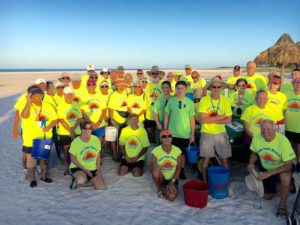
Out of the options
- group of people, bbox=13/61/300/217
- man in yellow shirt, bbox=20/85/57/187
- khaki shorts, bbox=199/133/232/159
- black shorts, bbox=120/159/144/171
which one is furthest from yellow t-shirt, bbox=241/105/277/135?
man in yellow shirt, bbox=20/85/57/187

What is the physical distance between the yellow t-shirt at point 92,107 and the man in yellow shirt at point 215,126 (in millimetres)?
2372

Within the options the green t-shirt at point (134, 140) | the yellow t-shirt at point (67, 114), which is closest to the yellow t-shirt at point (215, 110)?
the green t-shirt at point (134, 140)

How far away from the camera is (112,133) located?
633 centimetres

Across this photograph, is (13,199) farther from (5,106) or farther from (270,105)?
(5,106)

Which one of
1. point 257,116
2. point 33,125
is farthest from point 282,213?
point 33,125

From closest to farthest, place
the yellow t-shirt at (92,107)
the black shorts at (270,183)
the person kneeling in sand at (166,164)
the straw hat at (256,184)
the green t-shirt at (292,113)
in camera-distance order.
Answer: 1. the straw hat at (256,184)
2. the black shorts at (270,183)
3. the person kneeling in sand at (166,164)
4. the green t-shirt at (292,113)
5. the yellow t-shirt at (92,107)

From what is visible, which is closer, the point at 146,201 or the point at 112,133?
the point at 146,201

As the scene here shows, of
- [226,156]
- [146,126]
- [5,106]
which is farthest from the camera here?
[5,106]

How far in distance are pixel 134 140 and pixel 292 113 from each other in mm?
3239

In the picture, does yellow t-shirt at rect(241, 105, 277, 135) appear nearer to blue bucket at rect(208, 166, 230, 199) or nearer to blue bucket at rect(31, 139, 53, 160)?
blue bucket at rect(208, 166, 230, 199)

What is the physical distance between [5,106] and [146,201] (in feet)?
43.6

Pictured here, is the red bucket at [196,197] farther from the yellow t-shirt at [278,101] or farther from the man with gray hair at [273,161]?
the yellow t-shirt at [278,101]

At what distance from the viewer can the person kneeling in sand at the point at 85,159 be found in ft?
17.3

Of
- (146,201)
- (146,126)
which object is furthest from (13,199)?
(146,126)
